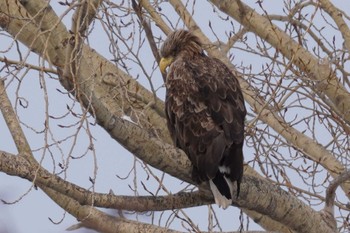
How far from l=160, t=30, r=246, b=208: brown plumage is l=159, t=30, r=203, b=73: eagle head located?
27cm

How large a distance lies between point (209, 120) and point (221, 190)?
1.41 ft

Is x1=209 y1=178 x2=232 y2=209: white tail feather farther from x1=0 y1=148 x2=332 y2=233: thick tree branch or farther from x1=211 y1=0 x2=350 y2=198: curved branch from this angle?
x1=211 y1=0 x2=350 y2=198: curved branch

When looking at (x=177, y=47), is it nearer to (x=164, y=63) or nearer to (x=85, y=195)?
(x=164, y=63)

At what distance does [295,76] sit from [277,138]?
0.47 meters

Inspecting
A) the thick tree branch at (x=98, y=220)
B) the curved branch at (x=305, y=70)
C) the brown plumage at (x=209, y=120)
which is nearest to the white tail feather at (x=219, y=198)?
the brown plumage at (x=209, y=120)

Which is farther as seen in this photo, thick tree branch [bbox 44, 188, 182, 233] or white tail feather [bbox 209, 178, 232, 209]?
white tail feather [bbox 209, 178, 232, 209]

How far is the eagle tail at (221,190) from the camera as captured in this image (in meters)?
5.14

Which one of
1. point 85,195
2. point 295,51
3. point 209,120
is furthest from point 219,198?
point 295,51

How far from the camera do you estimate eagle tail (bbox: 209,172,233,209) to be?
5.14 m

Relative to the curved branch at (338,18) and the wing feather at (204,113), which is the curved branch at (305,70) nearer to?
the curved branch at (338,18)

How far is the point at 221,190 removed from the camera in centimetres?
523

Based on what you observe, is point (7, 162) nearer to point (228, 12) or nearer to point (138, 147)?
point (138, 147)

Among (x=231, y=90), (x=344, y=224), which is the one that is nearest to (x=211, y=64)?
(x=231, y=90)

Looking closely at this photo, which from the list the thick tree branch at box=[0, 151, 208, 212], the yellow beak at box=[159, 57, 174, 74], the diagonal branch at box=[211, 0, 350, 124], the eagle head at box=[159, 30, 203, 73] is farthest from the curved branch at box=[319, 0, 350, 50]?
the thick tree branch at box=[0, 151, 208, 212]
